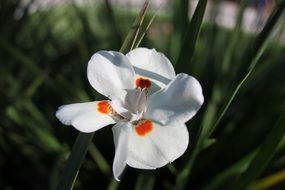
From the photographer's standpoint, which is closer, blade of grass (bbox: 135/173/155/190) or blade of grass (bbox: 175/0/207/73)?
blade of grass (bbox: 175/0/207/73)

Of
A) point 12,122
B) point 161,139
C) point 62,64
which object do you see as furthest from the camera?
point 62,64

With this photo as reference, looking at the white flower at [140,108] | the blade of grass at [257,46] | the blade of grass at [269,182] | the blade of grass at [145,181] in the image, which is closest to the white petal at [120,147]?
the white flower at [140,108]

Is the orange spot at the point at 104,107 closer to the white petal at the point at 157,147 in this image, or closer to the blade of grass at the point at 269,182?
the white petal at the point at 157,147

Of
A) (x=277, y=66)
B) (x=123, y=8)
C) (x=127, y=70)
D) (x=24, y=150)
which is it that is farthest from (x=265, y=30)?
(x=123, y=8)

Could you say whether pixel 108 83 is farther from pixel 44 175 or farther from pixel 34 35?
pixel 34 35

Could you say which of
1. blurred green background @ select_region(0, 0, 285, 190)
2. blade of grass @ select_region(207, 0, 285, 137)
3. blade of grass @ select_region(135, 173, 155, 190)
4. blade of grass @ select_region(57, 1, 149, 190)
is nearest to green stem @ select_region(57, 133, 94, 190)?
blade of grass @ select_region(57, 1, 149, 190)

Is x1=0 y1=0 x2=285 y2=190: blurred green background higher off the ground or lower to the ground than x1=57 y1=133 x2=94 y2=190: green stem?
lower

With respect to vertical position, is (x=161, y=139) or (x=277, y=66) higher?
(x=161, y=139)

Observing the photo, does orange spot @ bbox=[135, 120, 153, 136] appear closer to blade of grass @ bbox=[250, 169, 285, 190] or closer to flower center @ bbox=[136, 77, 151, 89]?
flower center @ bbox=[136, 77, 151, 89]
